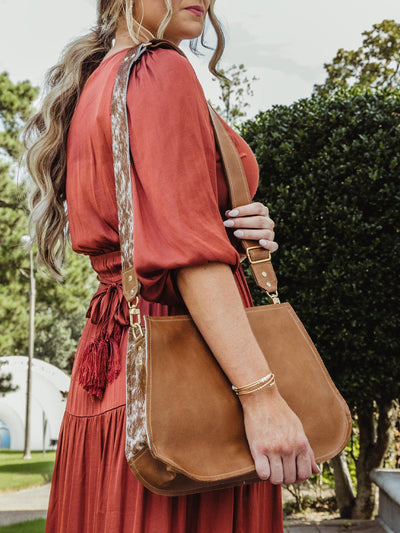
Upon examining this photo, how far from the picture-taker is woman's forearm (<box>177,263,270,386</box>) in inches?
41.4

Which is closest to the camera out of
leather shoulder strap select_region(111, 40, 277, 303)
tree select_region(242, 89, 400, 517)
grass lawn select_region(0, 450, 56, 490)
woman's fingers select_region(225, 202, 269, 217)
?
leather shoulder strap select_region(111, 40, 277, 303)

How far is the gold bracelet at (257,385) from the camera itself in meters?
1.04

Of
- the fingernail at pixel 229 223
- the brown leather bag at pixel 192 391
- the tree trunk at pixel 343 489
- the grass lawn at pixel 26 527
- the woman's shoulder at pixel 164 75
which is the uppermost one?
the woman's shoulder at pixel 164 75

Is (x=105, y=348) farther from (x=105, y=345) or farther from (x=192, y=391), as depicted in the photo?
(x=192, y=391)

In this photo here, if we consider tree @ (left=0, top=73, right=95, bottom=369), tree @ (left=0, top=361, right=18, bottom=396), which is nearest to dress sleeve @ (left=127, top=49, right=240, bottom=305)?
tree @ (left=0, top=73, right=95, bottom=369)

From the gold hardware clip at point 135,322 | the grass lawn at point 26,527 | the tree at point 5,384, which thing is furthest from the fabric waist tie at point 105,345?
→ the tree at point 5,384

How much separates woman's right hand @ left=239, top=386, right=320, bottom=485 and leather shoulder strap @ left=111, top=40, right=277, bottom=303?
0.28 meters

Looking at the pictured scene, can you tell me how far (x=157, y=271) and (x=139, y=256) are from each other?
0.15ft

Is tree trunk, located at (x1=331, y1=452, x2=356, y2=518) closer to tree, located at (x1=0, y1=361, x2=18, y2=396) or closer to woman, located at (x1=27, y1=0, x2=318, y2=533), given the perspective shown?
woman, located at (x1=27, y1=0, x2=318, y2=533)

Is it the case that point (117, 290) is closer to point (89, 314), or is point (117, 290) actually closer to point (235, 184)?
point (89, 314)

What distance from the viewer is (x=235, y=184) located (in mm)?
1255

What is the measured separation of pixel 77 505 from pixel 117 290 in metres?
0.48

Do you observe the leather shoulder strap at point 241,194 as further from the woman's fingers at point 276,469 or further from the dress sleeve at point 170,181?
the woman's fingers at point 276,469

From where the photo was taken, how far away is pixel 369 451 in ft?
16.3
